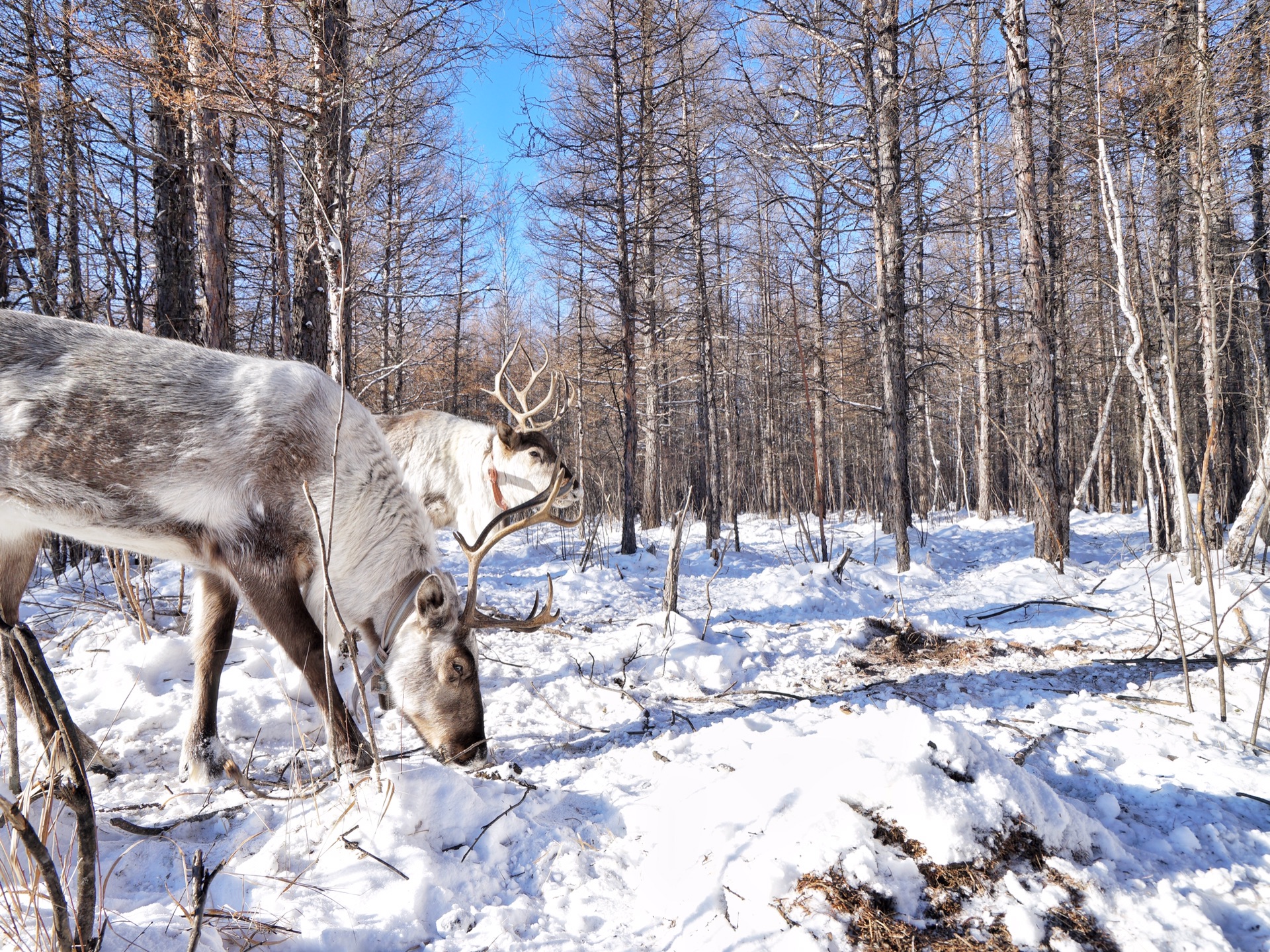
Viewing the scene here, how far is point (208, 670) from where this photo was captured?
10.0 ft

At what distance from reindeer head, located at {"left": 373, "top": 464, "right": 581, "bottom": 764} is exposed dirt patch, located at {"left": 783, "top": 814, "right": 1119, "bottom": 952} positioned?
64.3 inches

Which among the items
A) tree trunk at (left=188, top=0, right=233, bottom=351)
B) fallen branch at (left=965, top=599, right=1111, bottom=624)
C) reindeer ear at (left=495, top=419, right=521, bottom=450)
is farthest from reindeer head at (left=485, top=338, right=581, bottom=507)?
fallen branch at (left=965, top=599, right=1111, bottom=624)

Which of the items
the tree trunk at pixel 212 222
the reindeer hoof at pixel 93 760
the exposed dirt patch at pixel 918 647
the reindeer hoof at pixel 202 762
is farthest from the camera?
the tree trunk at pixel 212 222

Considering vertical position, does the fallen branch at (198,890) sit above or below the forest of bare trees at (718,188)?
below

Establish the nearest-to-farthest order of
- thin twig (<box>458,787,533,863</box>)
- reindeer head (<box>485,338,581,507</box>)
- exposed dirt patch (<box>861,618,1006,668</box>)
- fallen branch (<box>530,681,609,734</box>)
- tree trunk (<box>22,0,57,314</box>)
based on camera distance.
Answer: thin twig (<box>458,787,533,863</box>) < fallen branch (<box>530,681,609,734</box>) < exposed dirt patch (<box>861,618,1006,668</box>) < tree trunk (<box>22,0,57,314</box>) < reindeer head (<box>485,338,581,507</box>)

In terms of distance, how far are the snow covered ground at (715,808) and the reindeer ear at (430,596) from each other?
641 millimetres

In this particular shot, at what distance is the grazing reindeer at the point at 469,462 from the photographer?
6078 millimetres

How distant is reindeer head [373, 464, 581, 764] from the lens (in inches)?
118

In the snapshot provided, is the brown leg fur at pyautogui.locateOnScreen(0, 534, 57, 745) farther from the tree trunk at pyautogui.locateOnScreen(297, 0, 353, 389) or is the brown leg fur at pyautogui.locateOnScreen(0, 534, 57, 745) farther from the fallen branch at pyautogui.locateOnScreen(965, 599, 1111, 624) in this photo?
the fallen branch at pyautogui.locateOnScreen(965, 599, 1111, 624)

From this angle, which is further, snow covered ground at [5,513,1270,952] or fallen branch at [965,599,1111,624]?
fallen branch at [965,599,1111,624]

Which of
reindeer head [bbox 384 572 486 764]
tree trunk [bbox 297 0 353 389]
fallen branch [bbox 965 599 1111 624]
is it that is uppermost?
tree trunk [bbox 297 0 353 389]

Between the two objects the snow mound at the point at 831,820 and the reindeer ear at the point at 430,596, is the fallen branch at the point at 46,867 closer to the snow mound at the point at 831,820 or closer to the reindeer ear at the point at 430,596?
the snow mound at the point at 831,820

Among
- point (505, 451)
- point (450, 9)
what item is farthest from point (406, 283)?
point (505, 451)

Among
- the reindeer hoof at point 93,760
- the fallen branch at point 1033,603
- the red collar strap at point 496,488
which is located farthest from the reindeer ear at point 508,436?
the fallen branch at point 1033,603
